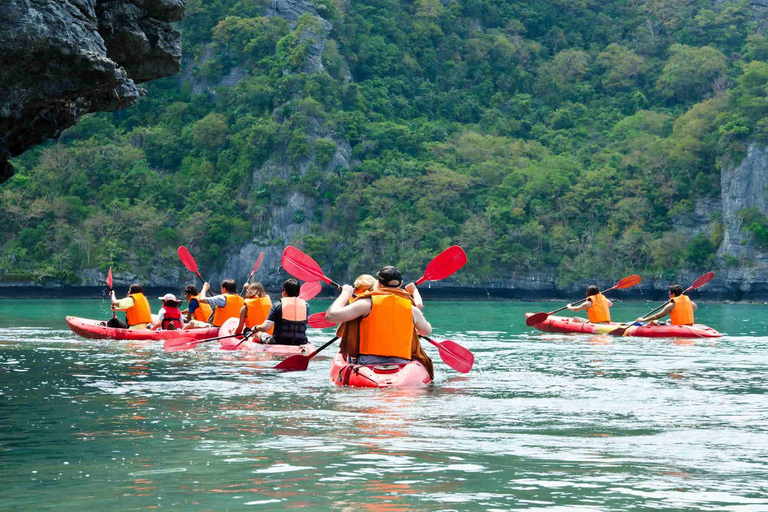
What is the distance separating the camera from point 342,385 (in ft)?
34.8

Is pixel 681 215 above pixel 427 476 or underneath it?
above

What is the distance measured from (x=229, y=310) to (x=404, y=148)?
5263 cm

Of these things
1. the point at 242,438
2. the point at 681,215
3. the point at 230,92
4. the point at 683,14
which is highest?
the point at 683,14

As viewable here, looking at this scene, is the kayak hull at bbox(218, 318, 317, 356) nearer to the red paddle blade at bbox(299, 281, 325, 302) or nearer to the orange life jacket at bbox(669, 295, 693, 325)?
the red paddle blade at bbox(299, 281, 325, 302)

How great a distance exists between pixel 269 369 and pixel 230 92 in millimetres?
59093

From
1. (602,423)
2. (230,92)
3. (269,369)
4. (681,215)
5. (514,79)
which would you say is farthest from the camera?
(514,79)

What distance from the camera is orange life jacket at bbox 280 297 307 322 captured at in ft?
44.8

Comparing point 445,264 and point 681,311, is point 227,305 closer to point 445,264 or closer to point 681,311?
point 445,264

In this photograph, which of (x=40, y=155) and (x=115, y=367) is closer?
(x=115, y=367)

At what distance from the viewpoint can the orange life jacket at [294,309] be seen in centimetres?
1366

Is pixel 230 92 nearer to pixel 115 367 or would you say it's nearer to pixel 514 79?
pixel 514 79

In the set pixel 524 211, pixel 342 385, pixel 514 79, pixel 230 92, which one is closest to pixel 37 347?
pixel 342 385

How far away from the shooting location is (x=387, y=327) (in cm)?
1022

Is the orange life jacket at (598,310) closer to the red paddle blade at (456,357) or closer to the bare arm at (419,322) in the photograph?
the red paddle blade at (456,357)
